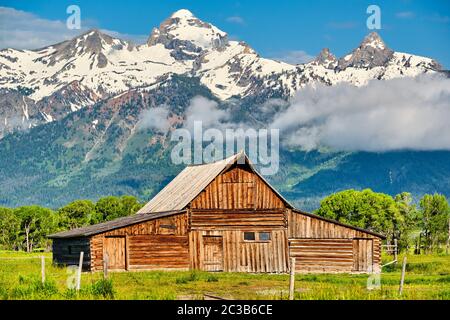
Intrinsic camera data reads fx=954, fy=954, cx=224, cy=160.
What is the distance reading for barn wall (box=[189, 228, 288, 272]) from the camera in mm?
66125

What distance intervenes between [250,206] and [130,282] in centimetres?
2020

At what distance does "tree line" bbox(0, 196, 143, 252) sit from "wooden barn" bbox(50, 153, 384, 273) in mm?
88254

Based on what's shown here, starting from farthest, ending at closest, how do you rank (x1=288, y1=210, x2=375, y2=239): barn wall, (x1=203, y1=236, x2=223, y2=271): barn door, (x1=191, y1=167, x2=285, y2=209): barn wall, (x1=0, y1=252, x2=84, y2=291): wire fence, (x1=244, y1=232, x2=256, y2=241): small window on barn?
(x1=288, y1=210, x2=375, y2=239): barn wall, (x1=244, y1=232, x2=256, y2=241): small window on barn, (x1=191, y1=167, x2=285, y2=209): barn wall, (x1=203, y1=236, x2=223, y2=271): barn door, (x1=0, y1=252, x2=84, y2=291): wire fence

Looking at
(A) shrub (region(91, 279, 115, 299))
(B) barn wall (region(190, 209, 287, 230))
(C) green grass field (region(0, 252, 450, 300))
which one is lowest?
(C) green grass field (region(0, 252, 450, 300))

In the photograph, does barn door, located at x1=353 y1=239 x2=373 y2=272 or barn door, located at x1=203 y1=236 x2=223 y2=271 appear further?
barn door, located at x1=353 y1=239 x2=373 y2=272

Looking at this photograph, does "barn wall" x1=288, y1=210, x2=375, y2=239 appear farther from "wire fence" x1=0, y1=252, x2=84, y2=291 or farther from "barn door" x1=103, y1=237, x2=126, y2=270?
"wire fence" x1=0, y1=252, x2=84, y2=291

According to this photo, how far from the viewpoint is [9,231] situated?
156000mm

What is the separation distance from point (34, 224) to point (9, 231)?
7005 millimetres

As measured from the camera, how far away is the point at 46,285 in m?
35.3

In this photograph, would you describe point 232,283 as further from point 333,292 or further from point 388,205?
point 388,205

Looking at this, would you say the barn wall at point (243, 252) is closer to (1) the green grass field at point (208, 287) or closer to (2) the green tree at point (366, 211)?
(1) the green grass field at point (208, 287)

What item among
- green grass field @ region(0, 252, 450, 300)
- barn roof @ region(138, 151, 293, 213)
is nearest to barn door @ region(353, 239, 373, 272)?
green grass field @ region(0, 252, 450, 300)

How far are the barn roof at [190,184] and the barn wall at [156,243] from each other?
161 cm
